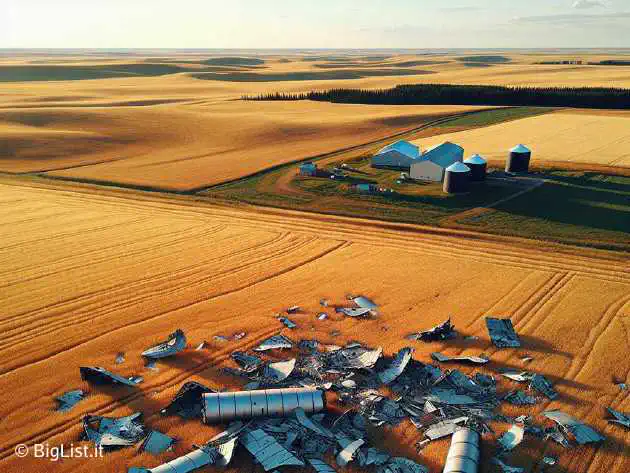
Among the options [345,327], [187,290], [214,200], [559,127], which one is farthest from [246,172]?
[559,127]

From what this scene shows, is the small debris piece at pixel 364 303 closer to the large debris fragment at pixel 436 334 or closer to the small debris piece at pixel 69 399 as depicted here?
the large debris fragment at pixel 436 334

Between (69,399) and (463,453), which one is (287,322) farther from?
(463,453)

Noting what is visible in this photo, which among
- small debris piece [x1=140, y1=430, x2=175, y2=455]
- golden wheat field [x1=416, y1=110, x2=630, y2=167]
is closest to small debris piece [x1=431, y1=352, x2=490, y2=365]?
small debris piece [x1=140, y1=430, x2=175, y2=455]

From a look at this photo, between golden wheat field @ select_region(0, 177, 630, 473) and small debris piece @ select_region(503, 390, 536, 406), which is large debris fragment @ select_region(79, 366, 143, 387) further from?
small debris piece @ select_region(503, 390, 536, 406)

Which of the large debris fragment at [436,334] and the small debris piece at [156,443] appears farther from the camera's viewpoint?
the large debris fragment at [436,334]

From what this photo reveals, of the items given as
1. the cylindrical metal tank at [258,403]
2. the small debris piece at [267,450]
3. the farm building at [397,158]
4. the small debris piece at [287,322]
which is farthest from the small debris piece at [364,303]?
the farm building at [397,158]

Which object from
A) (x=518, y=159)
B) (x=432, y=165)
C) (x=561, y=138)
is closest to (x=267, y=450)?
(x=432, y=165)

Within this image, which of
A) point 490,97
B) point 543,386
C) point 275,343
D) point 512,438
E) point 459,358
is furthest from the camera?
point 490,97
